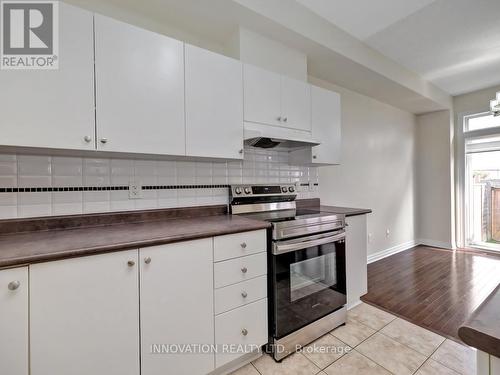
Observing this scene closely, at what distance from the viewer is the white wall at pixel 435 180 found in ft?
13.2

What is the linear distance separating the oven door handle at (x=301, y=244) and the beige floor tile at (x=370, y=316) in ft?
2.43

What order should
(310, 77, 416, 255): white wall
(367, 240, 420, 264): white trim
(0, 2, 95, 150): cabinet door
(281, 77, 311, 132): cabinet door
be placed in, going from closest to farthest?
1. (0, 2, 95, 150): cabinet door
2. (281, 77, 311, 132): cabinet door
3. (310, 77, 416, 255): white wall
4. (367, 240, 420, 264): white trim

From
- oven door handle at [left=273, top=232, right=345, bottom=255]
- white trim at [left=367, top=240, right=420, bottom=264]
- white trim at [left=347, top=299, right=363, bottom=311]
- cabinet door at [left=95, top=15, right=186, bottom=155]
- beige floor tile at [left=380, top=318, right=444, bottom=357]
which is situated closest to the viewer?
cabinet door at [left=95, top=15, right=186, bottom=155]

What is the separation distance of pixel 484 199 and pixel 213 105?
478cm

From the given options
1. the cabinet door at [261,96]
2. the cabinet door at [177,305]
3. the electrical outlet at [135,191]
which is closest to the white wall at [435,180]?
the cabinet door at [261,96]

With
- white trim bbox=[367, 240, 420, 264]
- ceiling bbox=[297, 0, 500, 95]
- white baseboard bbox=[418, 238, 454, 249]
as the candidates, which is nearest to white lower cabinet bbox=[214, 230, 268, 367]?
ceiling bbox=[297, 0, 500, 95]

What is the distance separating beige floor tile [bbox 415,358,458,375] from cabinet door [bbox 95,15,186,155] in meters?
2.06

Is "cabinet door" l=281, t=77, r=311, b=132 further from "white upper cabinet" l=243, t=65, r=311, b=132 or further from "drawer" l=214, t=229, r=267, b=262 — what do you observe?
"drawer" l=214, t=229, r=267, b=262

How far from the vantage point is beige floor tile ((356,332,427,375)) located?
149cm

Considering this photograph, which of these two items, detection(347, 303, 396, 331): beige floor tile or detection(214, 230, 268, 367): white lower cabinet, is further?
detection(347, 303, 396, 331): beige floor tile

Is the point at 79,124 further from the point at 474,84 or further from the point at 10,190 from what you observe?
the point at 474,84

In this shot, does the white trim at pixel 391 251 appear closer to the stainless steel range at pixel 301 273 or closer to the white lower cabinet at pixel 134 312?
the stainless steel range at pixel 301 273

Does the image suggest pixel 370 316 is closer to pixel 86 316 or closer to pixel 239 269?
pixel 239 269

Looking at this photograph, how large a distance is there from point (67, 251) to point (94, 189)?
0.69m
